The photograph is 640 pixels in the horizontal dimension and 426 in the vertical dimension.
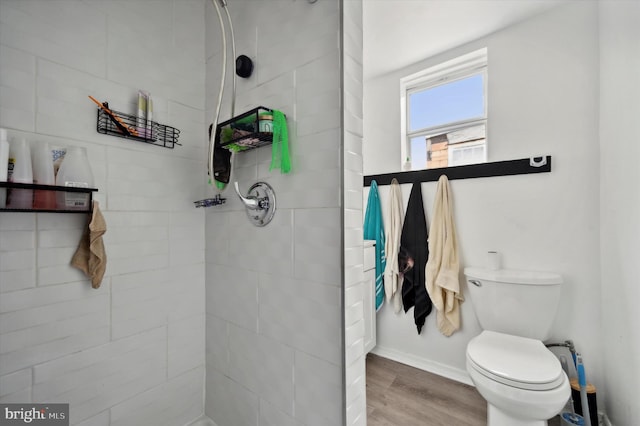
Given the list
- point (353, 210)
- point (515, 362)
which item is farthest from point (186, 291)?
point (515, 362)

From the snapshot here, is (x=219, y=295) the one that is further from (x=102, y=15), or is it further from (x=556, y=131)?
(x=556, y=131)

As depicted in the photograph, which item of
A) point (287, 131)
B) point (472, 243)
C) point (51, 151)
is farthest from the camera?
point (472, 243)

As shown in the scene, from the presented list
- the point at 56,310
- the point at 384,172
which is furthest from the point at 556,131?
the point at 56,310

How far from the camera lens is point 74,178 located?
2.72ft

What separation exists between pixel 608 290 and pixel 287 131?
5.60 feet

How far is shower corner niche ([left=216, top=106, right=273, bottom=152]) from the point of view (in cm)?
91

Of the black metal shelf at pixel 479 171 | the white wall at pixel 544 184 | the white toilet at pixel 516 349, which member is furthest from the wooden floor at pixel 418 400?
the black metal shelf at pixel 479 171

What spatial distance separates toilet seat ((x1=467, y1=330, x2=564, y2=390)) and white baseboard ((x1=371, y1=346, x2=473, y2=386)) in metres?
0.54

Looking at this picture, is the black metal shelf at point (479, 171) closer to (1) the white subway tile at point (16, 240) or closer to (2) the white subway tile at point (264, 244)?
(2) the white subway tile at point (264, 244)

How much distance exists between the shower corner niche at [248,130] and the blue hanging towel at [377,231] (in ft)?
4.32

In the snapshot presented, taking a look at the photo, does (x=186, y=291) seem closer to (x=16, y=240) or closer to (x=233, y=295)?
(x=233, y=295)

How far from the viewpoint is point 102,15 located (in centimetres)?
96

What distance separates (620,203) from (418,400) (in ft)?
4.83

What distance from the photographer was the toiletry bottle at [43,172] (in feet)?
2.51
